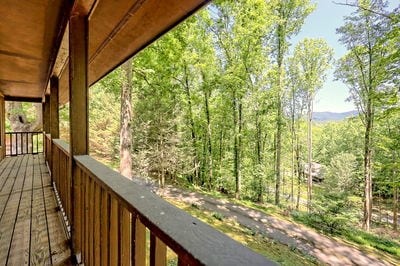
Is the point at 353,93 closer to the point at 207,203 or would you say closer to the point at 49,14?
the point at 207,203

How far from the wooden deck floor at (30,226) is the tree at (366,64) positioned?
1090cm

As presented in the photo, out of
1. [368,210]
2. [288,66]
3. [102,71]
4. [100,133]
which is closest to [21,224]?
[102,71]

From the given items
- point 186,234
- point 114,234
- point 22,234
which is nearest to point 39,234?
point 22,234

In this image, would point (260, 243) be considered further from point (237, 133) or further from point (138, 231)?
point (237, 133)

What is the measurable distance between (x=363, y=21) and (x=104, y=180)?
43.6 feet

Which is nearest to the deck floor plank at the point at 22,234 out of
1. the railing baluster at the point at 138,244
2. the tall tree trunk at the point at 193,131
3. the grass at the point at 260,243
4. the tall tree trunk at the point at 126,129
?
the railing baluster at the point at 138,244

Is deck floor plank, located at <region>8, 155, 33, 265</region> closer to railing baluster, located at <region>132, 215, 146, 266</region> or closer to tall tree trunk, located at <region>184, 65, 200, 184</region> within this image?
railing baluster, located at <region>132, 215, 146, 266</region>

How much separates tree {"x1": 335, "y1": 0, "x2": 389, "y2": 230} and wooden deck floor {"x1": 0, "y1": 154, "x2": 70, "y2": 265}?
10901 mm

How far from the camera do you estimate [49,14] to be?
196 cm

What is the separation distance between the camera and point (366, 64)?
36.9ft

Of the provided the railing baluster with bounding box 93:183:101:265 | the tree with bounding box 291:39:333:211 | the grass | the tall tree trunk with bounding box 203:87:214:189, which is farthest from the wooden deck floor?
the tree with bounding box 291:39:333:211

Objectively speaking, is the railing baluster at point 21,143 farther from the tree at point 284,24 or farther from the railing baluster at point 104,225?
the tree at point 284,24

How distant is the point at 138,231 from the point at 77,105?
55.3 inches

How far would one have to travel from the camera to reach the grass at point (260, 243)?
620 centimetres
